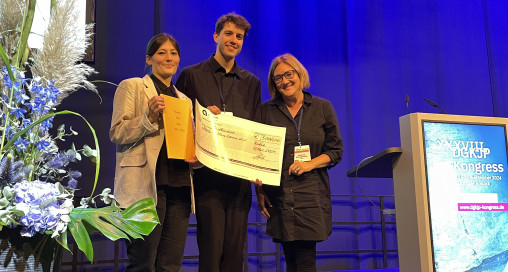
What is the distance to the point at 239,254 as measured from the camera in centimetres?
203

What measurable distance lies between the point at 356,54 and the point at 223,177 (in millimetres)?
3237

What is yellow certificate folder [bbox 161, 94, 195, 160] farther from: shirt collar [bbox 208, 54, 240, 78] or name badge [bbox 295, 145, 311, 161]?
name badge [bbox 295, 145, 311, 161]

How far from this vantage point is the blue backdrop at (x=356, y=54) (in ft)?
14.1

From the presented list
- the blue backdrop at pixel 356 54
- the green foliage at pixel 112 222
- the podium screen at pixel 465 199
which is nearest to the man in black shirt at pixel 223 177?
the podium screen at pixel 465 199

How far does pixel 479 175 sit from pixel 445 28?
3.52m

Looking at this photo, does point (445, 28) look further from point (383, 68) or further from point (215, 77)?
point (215, 77)

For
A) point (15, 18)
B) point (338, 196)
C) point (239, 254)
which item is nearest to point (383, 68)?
point (338, 196)

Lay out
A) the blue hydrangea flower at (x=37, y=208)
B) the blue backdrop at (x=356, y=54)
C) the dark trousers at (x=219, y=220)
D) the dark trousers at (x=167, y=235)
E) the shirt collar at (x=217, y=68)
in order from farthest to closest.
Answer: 1. the blue backdrop at (x=356, y=54)
2. the shirt collar at (x=217, y=68)
3. the dark trousers at (x=219, y=220)
4. the dark trousers at (x=167, y=235)
5. the blue hydrangea flower at (x=37, y=208)

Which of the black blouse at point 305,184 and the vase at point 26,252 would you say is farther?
the black blouse at point 305,184

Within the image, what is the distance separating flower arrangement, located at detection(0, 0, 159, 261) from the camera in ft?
2.90

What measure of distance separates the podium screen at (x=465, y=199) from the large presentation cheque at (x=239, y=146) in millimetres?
635

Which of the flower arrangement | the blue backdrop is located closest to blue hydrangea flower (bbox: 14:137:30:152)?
the flower arrangement

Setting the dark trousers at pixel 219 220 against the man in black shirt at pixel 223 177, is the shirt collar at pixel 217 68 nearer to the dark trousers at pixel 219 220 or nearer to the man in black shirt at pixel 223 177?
the man in black shirt at pixel 223 177

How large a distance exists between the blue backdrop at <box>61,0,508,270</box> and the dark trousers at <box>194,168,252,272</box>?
2255 millimetres
